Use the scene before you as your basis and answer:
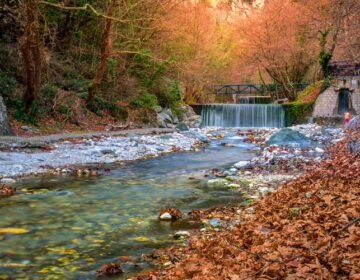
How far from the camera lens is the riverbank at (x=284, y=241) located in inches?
97.0

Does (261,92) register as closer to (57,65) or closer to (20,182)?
(57,65)

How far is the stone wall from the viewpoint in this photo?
21.7m

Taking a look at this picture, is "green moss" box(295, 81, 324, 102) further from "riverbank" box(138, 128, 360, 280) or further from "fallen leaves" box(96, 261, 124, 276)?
"fallen leaves" box(96, 261, 124, 276)

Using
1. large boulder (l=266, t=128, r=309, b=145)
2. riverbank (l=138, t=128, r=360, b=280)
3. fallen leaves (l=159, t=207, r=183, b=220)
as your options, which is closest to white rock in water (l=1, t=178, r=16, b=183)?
fallen leaves (l=159, t=207, r=183, b=220)

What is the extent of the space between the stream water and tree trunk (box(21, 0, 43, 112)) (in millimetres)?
5660

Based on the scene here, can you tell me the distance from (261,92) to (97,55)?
63.8 ft

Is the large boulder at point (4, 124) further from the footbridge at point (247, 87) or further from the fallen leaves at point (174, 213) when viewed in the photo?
the footbridge at point (247, 87)

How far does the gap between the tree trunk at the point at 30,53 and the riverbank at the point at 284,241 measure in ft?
30.0

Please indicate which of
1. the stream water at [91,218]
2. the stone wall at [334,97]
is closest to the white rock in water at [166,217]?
the stream water at [91,218]

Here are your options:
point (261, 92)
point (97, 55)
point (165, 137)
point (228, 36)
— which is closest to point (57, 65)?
point (97, 55)

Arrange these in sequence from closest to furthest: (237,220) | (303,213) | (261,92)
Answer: (303,213)
(237,220)
(261,92)

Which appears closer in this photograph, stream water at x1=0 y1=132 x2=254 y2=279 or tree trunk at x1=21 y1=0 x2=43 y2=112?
stream water at x1=0 y1=132 x2=254 y2=279

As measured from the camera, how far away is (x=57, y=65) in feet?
52.1

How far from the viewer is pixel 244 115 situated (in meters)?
24.9
